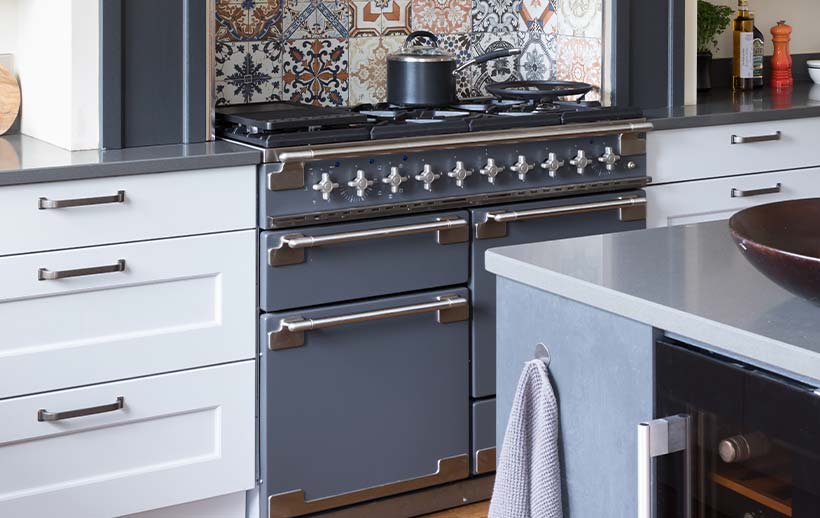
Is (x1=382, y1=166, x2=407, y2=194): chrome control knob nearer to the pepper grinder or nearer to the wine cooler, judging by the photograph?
the wine cooler

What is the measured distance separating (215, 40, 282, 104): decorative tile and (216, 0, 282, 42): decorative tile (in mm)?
22

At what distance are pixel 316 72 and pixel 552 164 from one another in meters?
0.80

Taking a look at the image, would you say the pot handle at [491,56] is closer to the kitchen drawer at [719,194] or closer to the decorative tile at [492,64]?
the decorative tile at [492,64]

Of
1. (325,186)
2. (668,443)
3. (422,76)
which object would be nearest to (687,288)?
(668,443)

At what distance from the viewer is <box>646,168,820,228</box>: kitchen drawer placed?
3.35 meters

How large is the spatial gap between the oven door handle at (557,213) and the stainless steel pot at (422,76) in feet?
1.55

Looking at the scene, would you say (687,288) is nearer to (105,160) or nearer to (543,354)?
(543,354)

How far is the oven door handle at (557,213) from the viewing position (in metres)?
3.02

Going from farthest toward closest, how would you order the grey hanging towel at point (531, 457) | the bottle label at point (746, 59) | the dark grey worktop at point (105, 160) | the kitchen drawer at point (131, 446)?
the bottle label at point (746, 59)
the kitchen drawer at point (131, 446)
the dark grey worktop at point (105, 160)
the grey hanging towel at point (531, 457)

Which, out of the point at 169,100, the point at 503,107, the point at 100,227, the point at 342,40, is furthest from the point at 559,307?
the point at 342,40

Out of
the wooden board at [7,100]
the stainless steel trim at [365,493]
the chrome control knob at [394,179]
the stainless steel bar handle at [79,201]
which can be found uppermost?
the wooden board at [7,100]

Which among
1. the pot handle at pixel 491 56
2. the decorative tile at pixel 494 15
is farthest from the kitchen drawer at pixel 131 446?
the decorative tile at pixel 494 15

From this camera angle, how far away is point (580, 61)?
143 inches

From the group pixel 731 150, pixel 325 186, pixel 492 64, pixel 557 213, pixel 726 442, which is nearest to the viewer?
pixel 726 442
